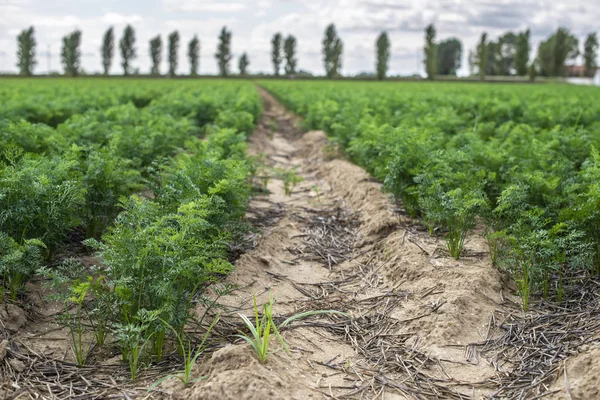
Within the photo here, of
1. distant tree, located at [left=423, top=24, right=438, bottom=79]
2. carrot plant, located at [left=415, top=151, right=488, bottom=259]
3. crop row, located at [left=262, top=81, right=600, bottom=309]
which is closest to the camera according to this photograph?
crop row, located at [left=262, top=81, right=600, bottom=309]

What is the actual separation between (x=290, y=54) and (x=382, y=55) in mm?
16779

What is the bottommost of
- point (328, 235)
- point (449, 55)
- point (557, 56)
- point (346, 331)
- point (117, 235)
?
point (346, 331)

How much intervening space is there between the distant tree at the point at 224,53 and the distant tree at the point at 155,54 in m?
9.99

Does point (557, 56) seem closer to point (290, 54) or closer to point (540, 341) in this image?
point (290, 54)

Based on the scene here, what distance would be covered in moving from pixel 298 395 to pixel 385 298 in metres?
2.26

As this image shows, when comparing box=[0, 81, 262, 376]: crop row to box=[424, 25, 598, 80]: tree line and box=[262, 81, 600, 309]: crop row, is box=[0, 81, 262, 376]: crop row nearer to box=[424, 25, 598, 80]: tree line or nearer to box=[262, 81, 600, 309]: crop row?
box=[262, 81, 600, 309]: crop row

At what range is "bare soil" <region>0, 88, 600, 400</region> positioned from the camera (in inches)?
160

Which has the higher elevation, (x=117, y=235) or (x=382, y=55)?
(x=382, y=55)

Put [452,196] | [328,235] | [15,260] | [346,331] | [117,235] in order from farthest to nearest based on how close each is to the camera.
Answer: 1. [328,235]
2. [452,196]
3. [346,331]
4. [15,260]
5. [117,235]

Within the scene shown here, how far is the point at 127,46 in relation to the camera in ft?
327

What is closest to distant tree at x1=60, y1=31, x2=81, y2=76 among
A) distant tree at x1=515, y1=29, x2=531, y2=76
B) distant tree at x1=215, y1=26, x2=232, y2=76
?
distant tree at x1=215, y1=26, x2=232, y2=76

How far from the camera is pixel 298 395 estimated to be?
3916 millimetres

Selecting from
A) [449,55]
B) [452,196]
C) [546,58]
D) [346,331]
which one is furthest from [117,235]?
[449,55]

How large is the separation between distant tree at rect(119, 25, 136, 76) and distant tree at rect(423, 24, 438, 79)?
51402 millimetres
